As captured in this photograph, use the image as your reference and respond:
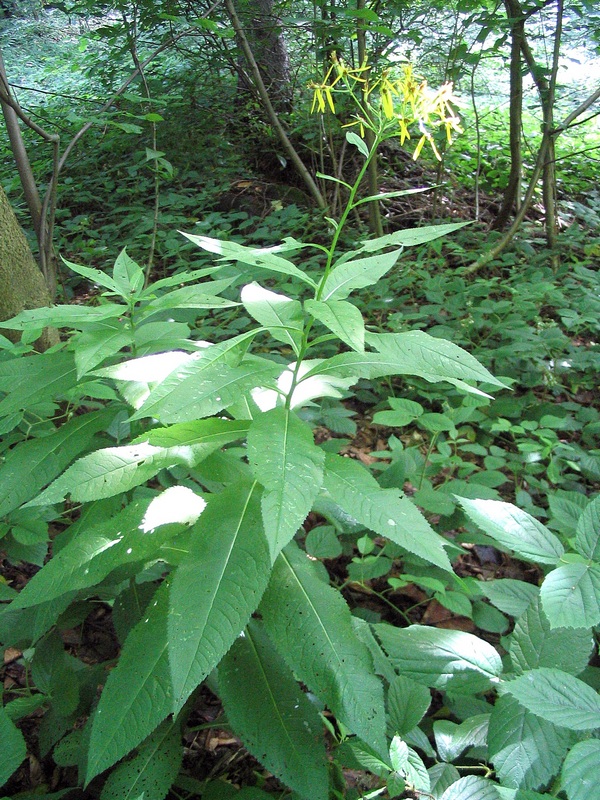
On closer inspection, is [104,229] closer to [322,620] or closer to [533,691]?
[322,620]

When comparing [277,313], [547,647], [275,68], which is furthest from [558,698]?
[275,68]

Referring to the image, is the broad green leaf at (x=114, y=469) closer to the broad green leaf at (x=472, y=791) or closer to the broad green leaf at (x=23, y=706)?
the broad green leaf at (x=23, y=706)

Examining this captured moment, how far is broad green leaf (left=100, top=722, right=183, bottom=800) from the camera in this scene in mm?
1104

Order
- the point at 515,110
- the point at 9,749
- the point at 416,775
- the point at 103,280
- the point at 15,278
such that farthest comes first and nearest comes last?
the point at 515,110, the point at 15,278, the point at 103,280, the point at 9,749, the point at 416,775

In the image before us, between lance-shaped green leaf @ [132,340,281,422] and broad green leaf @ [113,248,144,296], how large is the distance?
46 centimetres

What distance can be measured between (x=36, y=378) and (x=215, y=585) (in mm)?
669

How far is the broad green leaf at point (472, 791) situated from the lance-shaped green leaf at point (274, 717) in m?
0.25

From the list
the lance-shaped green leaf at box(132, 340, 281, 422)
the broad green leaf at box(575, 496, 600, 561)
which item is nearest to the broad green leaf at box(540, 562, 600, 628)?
the broad green leaf at box(575, 496, 600, 561)

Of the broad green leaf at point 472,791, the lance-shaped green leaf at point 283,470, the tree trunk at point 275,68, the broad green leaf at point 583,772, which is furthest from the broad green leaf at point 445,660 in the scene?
the tree trunk at point 275,68

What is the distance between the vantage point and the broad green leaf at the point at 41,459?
3.86ft

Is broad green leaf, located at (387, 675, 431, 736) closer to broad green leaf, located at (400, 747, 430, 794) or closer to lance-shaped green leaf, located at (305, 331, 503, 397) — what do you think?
broad green leaf, located at (400, 747, 430, 794)

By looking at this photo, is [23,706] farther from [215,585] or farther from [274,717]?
[215,585]

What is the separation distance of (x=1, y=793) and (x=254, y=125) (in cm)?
595

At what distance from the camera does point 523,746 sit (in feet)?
3.13
